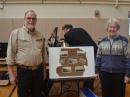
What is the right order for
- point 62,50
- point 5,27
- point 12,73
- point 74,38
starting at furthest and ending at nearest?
1. point 5,27
2. point 74,38
3. point 62,50
4. point 12,73

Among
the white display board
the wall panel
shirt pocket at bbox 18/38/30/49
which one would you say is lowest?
the white display board

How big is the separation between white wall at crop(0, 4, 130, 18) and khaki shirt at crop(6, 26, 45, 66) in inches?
132

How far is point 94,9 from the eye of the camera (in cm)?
638

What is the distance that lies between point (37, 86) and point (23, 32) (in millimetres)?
659

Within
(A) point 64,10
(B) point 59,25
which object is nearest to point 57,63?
(B) point 59,25

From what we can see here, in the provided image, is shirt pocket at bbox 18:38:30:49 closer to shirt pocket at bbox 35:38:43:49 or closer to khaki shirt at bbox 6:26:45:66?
khaki shirt at bbox 6:26:45:66

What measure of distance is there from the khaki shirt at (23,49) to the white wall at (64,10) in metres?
3.34

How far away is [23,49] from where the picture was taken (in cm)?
298

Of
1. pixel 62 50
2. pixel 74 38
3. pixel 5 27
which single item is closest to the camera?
pixel 62 50

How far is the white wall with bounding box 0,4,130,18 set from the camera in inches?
246

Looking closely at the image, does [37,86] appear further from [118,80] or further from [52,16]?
[52,16]

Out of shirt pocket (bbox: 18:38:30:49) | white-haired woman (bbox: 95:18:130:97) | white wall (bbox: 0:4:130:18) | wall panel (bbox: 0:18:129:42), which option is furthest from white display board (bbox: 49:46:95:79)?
white wall (bbox: 0:4:130:18)

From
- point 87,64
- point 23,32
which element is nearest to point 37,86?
point 23,32

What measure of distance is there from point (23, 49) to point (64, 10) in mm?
3510
